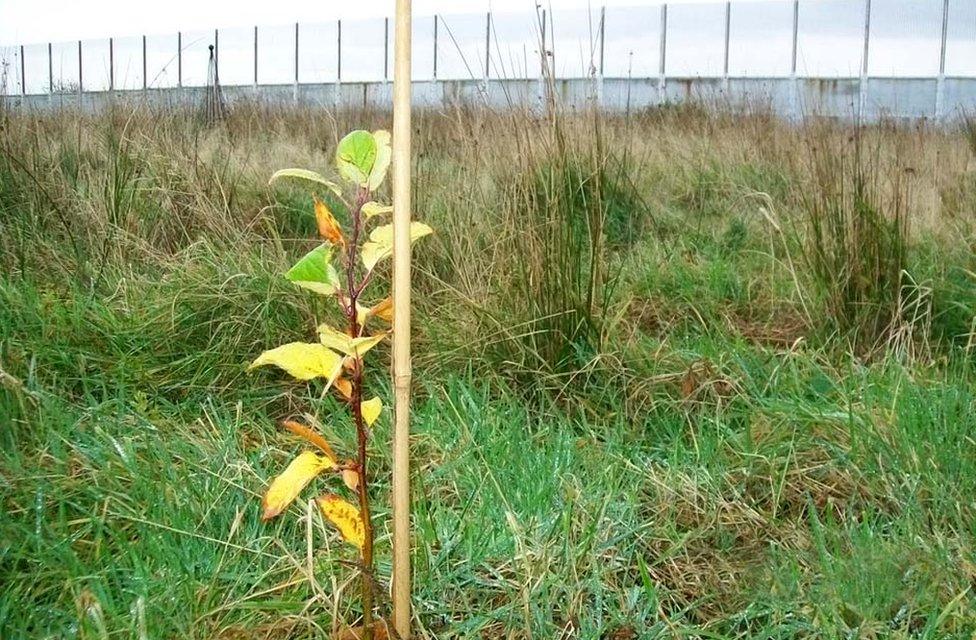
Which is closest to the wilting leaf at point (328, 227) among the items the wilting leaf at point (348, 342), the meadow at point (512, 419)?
the wilting leaf at point (348, 342)

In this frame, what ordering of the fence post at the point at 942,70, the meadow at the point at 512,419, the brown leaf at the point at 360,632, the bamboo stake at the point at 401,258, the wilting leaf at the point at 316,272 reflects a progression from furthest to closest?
the fence post at the point at 942,70, the meadow at the point at 512,419, the brown leaf at the point at 360,632, the wilting leaf at the point at 316,272, the bamboo stake at the point at 401,258

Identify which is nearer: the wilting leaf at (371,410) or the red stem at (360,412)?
the red stem at (360,412)

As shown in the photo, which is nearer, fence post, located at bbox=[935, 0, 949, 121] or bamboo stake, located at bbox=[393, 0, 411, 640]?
bamboo stake, located at bbox=[393, 0, 411, 640]

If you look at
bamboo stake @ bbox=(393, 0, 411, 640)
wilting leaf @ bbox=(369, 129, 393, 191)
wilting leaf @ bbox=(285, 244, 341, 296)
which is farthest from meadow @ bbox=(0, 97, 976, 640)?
wilting leaf @ bbox=(369, 129, 393, 191)

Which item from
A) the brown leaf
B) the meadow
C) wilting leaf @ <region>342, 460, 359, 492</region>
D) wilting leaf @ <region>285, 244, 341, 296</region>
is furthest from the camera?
the meadow

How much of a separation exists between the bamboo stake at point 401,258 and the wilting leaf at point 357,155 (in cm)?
11

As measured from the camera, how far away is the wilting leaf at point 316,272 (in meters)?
1.15

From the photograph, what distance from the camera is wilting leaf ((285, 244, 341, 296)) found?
1.15 meters

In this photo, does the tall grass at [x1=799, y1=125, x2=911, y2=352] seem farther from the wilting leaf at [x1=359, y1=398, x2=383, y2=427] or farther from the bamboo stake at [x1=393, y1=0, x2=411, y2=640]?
the bamboo stake at [x1=393, y1=0, x2=411, y2=640]

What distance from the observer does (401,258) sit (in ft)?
3.50

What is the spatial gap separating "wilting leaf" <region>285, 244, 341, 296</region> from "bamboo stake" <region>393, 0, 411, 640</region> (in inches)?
4.6

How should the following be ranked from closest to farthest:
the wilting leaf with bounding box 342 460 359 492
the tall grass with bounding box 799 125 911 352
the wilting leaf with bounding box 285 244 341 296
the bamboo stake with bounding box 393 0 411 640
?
the bamboo stake with bounding box 393 0 411 640 < the wilting leaf with bounding box 285 244 341 296 < the wilting leaf with bounding box 342 460 359 492 < the tall grass with bounding box 799 125 911 352

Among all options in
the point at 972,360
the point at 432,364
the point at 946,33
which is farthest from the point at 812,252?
the point at 946,33

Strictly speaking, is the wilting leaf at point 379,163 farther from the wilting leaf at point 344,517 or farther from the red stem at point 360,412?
the wilting leaf at point 344,517
